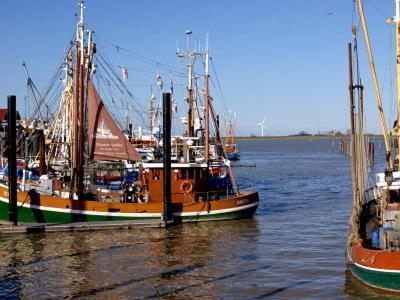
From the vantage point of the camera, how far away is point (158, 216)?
100 feet

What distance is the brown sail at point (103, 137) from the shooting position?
31719 millimetres

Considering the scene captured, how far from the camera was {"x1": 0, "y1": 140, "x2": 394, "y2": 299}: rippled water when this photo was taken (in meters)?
18.1

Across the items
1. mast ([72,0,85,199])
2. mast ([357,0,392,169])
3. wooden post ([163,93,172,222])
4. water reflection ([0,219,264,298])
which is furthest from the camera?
mast ([72,0,85,199])

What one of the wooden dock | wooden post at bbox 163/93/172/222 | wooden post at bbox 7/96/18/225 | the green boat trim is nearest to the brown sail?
wooden post at bbox 163/93/172/222

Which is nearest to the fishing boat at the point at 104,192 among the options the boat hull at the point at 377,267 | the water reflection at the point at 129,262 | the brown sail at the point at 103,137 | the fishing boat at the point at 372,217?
the brown sail at the point at 103,137

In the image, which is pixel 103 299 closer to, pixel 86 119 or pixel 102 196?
pixel 102 196

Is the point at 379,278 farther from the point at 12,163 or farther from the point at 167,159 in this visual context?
the point at 12,163

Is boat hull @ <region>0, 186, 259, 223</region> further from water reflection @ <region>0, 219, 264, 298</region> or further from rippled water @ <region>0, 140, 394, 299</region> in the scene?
water reflection @ <region>0, 219, 264, 298</region>

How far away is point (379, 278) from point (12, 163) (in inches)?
721

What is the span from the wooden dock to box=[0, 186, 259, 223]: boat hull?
31.7 inches

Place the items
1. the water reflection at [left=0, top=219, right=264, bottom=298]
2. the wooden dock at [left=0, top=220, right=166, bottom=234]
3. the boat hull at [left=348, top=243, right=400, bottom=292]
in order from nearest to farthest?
the boat hull at [left=348, top=243, right=400, bottom=292] → the water reflection at [left=0, top=219, right=264, bottom=298] → the wooden dock at [left=0, top=220, right=166, bottom=234]

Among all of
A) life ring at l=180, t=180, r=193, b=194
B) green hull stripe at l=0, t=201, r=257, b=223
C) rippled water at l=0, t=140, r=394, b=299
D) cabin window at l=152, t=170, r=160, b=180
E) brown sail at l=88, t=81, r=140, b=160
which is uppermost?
brown sail at l=88, t=81, r=140, b=160

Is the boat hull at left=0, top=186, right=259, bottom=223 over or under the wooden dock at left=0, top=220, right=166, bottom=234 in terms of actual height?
over

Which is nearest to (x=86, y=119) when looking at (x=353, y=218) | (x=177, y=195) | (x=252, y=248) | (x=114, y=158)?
(x=114, y=158)
